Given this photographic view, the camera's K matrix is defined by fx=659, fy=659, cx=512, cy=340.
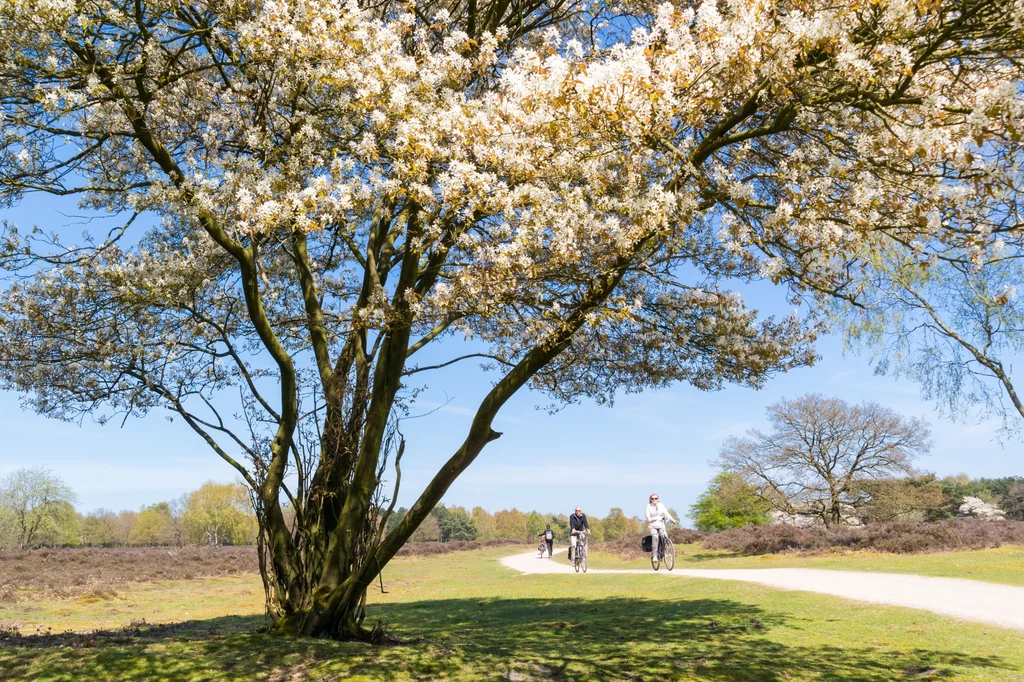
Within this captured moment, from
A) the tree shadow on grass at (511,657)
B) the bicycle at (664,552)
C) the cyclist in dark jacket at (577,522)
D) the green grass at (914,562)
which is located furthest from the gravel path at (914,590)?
the cyclist in dark jacket at (577,522)

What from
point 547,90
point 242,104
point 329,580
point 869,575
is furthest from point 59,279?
point 869,575

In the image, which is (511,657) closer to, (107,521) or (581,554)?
(581,554)

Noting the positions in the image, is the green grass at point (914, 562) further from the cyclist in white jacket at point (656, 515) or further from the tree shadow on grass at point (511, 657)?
the tree shadow on grass at point (511, 657)

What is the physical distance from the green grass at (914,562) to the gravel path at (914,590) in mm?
1256

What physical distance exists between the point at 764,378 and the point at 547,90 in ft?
18.9

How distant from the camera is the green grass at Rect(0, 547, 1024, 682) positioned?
637 cm

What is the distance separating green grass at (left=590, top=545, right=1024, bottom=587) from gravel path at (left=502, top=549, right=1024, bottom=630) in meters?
1.26

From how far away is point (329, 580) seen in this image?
8.73m

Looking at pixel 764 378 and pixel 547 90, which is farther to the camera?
pixel 764 378

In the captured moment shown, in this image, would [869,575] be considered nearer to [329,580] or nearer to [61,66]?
[329,580]

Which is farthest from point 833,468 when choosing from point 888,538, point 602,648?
point 602,648

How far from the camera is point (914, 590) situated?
13328mm

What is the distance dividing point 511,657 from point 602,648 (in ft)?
4.38

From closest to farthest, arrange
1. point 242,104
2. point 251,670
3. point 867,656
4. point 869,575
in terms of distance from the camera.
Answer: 1. point 251,670
2. point 867,656
3. point 242,104
4. point 869,575
